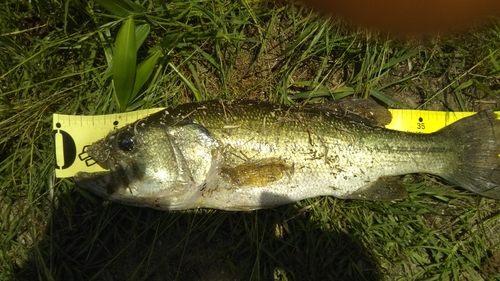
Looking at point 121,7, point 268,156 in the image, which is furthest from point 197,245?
point 121,7

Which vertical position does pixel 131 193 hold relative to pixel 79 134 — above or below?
below

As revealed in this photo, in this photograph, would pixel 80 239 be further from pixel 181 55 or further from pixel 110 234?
pixel 181 55

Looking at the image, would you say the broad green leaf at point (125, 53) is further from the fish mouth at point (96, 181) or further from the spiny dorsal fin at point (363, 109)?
the spiny dorsal fin at point (363, 109)

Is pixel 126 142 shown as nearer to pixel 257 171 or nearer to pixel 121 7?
pixel 257 171

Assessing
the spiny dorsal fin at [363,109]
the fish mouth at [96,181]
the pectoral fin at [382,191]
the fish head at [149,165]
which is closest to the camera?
the fish head at [149,165]

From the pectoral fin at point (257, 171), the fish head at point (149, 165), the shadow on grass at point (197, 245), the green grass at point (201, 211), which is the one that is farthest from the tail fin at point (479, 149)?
the fish head at point (149, 165)

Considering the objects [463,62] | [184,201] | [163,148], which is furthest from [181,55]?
[463,62]
